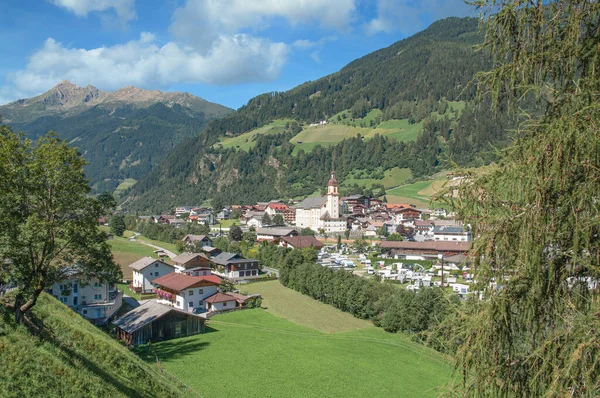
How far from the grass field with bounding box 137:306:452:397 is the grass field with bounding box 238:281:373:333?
1246mm

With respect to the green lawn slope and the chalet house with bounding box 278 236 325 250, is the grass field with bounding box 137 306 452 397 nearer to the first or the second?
the green lawn slope

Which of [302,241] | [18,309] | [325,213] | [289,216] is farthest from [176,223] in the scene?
[18,309]

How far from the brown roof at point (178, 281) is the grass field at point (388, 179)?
316 ft

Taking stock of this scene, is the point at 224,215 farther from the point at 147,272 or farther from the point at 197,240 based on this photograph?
the point at 147,272

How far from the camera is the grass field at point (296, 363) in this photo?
19375mm

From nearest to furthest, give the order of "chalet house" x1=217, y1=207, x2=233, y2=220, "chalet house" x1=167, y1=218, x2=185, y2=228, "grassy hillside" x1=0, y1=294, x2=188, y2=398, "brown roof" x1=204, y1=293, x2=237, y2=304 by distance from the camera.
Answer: "grassy hillside" x1=0, y1=294, x2=188, y2=398
"brown roof" x1=204, y1=293, x2=237, y2=304
"chalet house" x1=167, y1=218, x2=185, y2=228
"chalet house" x1=217, y1=207, x2=233, y2=220

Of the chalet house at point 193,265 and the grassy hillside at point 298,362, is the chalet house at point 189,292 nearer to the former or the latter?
the grassy hillside at point 298,362

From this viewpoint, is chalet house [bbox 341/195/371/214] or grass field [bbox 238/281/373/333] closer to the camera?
grass field [bbox 238/281/373/333]

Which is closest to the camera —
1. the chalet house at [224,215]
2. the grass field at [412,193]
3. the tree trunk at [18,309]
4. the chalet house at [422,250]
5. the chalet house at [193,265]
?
the tree trunk at [18,309]

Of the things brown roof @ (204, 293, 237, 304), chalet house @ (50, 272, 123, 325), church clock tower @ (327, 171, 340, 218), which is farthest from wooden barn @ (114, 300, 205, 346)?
church clock tower @ (327, 171, 340, 218)

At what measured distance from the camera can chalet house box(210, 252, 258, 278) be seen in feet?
156

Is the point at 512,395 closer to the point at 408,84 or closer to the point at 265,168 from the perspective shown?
the point at 265,168

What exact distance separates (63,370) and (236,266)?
124ft

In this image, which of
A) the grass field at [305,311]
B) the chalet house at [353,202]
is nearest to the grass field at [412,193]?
the chalet house at [353,202]
